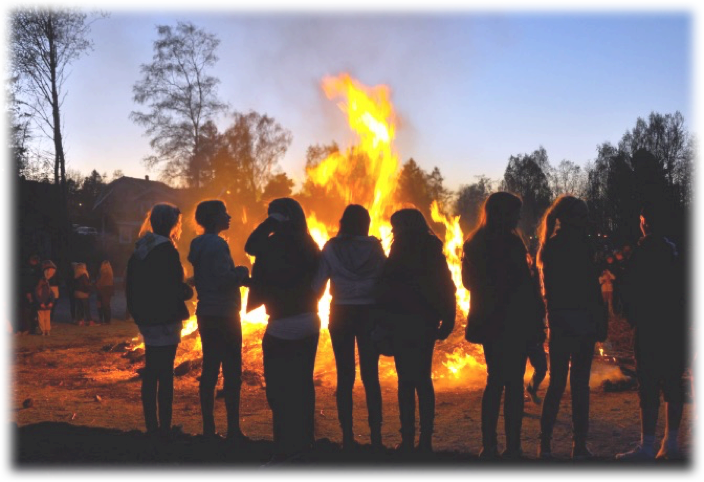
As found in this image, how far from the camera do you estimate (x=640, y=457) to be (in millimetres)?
5164

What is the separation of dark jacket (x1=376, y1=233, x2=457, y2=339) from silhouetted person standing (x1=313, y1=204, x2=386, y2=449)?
18cm

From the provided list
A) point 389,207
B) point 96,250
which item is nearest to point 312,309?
point 389,207

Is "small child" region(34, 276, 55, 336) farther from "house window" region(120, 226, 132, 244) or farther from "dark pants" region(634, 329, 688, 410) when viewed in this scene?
"house window" region(120, 226, 132, 244)

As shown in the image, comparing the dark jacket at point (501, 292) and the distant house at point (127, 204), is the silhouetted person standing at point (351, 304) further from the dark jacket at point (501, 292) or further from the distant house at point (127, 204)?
the distant house at point (127, 204)

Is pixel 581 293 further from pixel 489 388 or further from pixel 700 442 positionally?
pixel 700 442

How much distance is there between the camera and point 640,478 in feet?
15.4

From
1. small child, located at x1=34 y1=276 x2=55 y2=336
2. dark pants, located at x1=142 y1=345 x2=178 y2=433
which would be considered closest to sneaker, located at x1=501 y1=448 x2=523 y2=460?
dark pants, located at x1=142 y1=345 x2=178 y2=433

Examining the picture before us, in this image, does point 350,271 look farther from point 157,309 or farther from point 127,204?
point 127,204

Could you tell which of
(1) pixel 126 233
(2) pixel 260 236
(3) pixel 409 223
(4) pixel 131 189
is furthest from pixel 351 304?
(4) pixel 131 189

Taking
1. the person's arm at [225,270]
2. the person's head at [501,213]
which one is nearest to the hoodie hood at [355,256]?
the person's arm at [225,270]

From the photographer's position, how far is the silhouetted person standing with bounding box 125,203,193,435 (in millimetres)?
5605

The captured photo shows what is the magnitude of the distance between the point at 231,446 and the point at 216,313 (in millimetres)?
1191

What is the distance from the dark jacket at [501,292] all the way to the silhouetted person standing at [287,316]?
4.31ft

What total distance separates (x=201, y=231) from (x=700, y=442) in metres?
5.04
